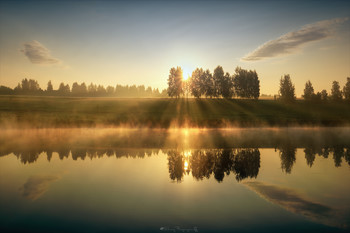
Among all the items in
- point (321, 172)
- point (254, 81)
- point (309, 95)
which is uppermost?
point (254, 81)

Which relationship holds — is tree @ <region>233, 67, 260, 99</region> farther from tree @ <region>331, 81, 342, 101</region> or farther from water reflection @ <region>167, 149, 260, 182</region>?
water reflection @ <region>167, 149, 260, 182</region>

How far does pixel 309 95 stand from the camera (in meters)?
120

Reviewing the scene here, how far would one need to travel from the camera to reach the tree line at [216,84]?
115 meters

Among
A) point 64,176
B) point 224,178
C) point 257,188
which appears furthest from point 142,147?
point 257,188

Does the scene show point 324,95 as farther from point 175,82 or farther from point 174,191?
point 174,191

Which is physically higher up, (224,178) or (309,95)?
(309,95)

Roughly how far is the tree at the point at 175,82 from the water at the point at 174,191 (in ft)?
311

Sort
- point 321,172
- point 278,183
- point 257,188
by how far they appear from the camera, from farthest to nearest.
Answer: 1. point 321,172
2. point 278,183
3. point 257,188

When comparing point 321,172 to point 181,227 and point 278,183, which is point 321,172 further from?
point 181,227

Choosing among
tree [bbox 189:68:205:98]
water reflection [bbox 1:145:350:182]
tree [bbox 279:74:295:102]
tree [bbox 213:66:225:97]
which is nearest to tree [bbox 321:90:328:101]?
tree [bbox 279:74:295:102]

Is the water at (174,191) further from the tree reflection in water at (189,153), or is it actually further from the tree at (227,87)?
the tree at (227,87)

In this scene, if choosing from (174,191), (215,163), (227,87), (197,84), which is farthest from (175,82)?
(174,191)

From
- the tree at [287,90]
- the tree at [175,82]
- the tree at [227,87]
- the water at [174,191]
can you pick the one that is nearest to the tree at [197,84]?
the tree at [175,82]

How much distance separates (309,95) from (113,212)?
429 feet
